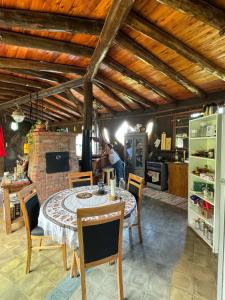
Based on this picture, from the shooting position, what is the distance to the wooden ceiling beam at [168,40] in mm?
2611

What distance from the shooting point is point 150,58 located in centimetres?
346

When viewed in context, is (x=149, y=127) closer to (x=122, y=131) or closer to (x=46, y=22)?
(x=122, y=131)

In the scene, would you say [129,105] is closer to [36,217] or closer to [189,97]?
[189,97]

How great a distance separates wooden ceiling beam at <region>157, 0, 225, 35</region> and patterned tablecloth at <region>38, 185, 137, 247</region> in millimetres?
2331

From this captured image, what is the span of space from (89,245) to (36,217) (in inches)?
43.4

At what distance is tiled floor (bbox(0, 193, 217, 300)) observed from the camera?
1.94 m

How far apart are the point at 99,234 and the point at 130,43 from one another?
117 inches

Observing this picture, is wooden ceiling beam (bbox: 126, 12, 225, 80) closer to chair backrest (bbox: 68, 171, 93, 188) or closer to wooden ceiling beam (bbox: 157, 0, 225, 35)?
wooden ceiling beam (bbox: 157, 0, 225, 35)

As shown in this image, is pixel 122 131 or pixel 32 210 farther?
pixel 122 131

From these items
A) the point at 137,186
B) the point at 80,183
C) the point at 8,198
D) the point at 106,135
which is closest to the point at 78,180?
the point at 80,183

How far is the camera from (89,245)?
1.65 meters

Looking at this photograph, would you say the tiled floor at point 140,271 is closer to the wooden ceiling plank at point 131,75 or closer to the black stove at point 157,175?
the black stove at point 157,175

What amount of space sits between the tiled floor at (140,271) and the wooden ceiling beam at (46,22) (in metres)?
3.02

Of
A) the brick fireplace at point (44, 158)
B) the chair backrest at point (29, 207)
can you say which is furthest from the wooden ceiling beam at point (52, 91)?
the chair backrest at point (29, 207)
